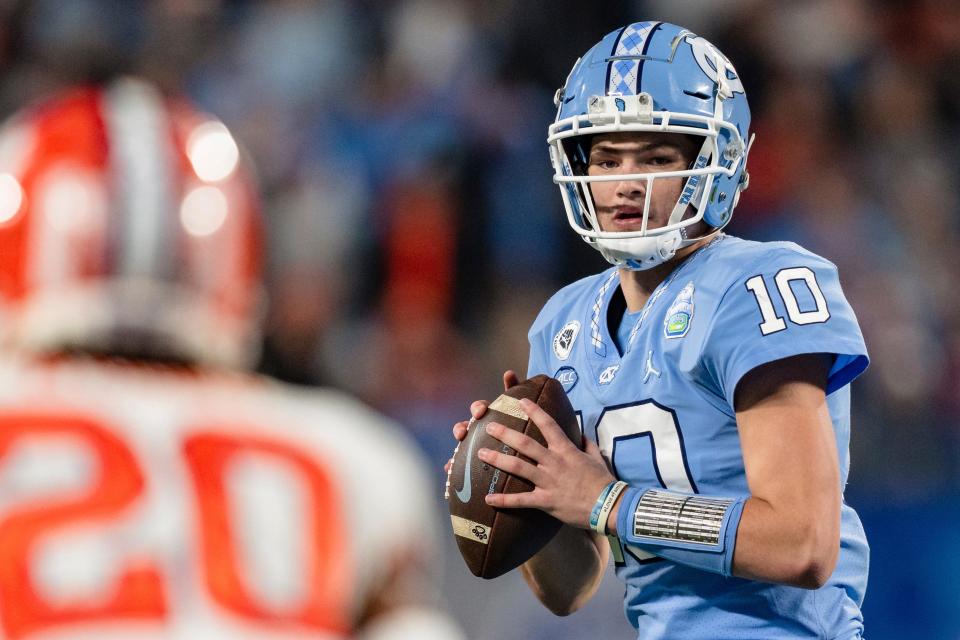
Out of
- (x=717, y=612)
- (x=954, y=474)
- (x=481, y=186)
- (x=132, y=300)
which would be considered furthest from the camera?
(x=481, y=186)

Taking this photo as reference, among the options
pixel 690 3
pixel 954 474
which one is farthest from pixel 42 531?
pixel 690 3

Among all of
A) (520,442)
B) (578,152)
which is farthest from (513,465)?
(578,152)

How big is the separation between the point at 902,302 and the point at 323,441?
5156 millimetres

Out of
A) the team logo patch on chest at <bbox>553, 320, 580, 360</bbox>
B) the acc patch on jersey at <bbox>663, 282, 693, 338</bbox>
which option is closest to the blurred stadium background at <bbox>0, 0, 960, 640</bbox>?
the team logo patch on chest at <bbox>553, 320, 580, 360</bbox>

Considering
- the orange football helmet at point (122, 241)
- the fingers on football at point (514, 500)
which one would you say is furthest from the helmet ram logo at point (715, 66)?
the orange football helmet at point (122, 241)

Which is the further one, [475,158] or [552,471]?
[475,158]

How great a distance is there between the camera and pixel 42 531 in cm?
160

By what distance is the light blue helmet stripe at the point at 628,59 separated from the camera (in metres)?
2.62

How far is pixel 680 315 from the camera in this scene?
242cm

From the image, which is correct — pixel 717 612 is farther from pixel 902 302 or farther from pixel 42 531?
pixel 902 302

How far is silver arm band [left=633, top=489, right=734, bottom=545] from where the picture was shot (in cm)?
225

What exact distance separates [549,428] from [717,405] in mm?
294

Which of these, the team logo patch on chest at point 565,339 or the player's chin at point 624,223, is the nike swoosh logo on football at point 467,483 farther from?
the player's chin at point 624,223

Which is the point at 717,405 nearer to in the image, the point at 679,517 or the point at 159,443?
the point at 679,517
